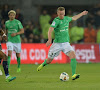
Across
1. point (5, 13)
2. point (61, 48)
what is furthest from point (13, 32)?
point (5, 13)

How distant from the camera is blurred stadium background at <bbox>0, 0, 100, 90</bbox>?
20.9 meters

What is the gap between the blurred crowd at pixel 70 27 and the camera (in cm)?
2141

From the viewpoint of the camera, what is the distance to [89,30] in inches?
841

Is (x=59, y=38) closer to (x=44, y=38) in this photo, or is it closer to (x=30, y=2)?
(x=44, y=38)

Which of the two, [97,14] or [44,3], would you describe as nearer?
[97,14]

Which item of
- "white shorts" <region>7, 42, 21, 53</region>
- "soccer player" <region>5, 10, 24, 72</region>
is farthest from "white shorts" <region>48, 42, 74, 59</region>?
"white shorts" <region>7, 42, 21, 53</region>

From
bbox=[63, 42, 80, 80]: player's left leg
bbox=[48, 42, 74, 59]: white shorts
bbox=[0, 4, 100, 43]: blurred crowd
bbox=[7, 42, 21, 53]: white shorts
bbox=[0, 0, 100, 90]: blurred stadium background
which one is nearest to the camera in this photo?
bbox=[63, 42, 80, 80]: player's left leg

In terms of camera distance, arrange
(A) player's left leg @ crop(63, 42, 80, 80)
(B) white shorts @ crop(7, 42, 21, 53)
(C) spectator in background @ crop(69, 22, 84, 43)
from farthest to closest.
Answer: (C) spectator in background @ crop(69, 22, 84, 43) < (B) white shorts @ crop(7, 42, 21, 53) < (A) player's left leg @ crop(63, 42, 80, 80)

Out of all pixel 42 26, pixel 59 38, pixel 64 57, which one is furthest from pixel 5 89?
pixel 42 26

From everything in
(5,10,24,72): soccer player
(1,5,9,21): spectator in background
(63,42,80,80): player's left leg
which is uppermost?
(1,5,9,21): spectator in background

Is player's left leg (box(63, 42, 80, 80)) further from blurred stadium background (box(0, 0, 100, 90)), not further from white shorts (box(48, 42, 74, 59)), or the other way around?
blurred stadium background (box(0, 0, 100, 90))

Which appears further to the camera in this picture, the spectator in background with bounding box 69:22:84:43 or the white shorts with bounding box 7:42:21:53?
the spectator in background with bounding box 69:22:84:43

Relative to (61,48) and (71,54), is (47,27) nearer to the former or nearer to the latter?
(61,48)

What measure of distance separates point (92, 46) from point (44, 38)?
282 cm
